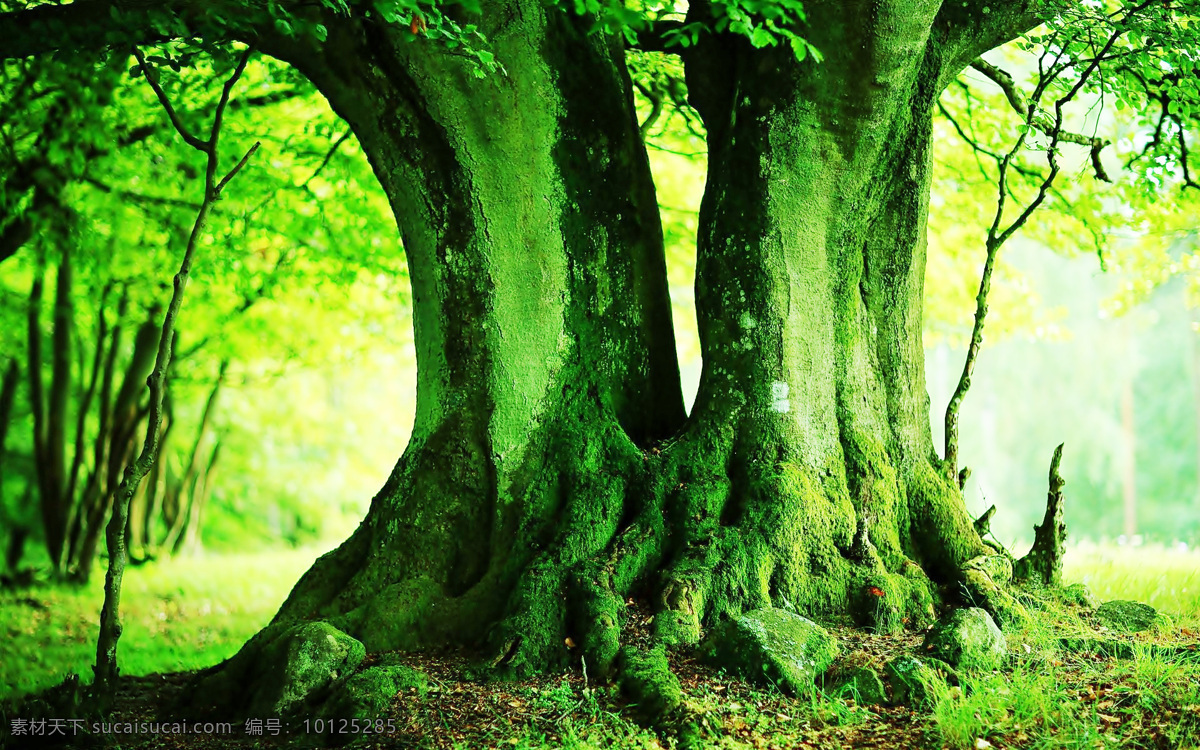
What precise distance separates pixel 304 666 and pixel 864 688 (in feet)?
8.48

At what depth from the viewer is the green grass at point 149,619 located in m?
7.06

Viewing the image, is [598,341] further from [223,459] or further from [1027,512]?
[1027,512]

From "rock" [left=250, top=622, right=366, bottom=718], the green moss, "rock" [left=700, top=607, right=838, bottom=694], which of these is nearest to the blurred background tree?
"rock" [left=700, top=607, right=838, bottom=694]

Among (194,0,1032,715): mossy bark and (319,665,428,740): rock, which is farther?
(194,0,1032,715): mossy bark

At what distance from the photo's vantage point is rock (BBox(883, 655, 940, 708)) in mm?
3889

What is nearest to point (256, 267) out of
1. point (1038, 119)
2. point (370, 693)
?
point (370, 693)

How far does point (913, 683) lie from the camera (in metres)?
3.94

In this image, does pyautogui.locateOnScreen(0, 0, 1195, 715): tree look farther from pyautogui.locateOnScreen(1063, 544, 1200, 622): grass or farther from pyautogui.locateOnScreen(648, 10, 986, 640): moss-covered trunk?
pyautogui.locateOnScreen(1063, 544, 1200, 622): grass

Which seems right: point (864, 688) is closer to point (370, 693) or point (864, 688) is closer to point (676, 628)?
point (676, 628)

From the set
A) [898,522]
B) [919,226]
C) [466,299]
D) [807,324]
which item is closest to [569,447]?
[466,299]

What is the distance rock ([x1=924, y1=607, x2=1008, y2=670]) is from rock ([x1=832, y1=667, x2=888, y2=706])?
0.35 metres

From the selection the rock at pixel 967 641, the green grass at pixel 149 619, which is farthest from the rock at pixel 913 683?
the green grass at pixel 149 619

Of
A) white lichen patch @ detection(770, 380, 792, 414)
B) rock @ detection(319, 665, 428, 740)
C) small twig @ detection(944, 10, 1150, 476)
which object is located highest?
small twig @ detection(944, 10, 1150, 476)

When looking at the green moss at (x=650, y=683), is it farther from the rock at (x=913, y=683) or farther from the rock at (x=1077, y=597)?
the rock at (x=1077, y=597)
